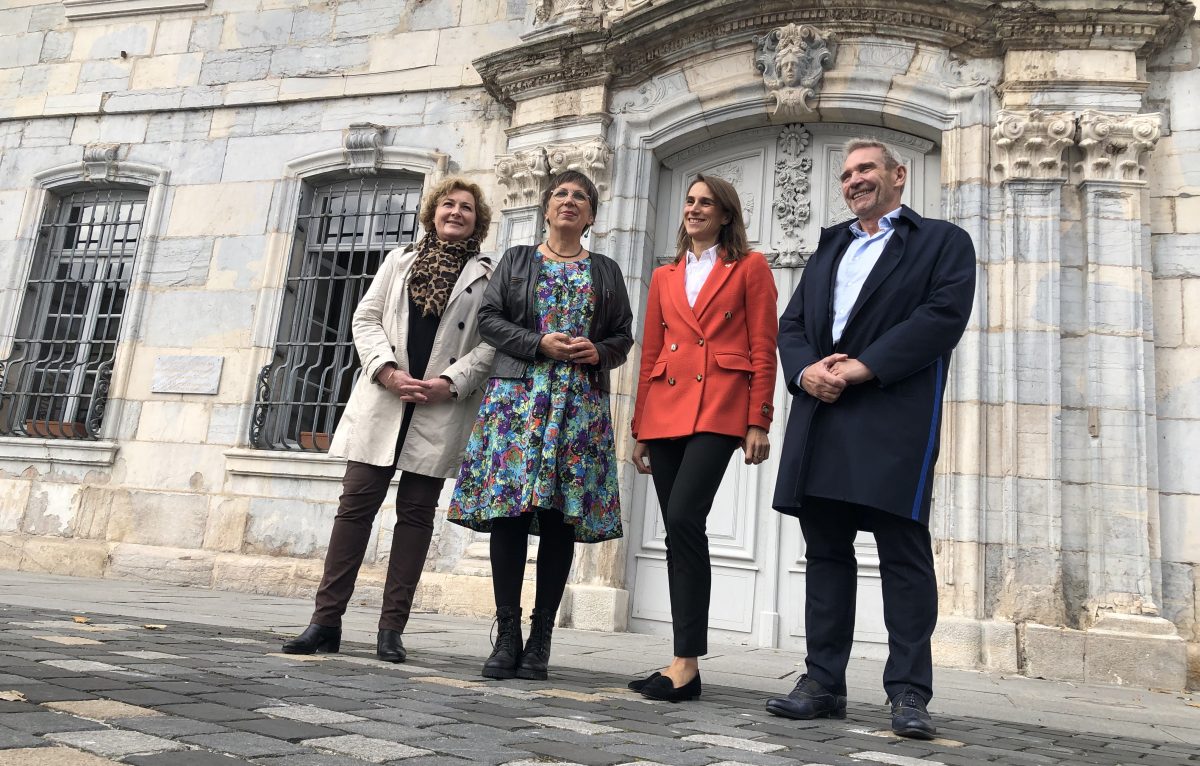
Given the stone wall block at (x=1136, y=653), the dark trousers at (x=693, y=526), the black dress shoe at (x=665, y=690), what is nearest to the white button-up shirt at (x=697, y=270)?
the dark trousers at (x=693, y=526)

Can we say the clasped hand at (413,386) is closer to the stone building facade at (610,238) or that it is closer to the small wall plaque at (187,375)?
the stone building facade at (610,238)

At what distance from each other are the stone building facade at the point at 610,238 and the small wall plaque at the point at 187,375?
0.02 metres

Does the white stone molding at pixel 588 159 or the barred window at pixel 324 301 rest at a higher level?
the white stone molding at pixel 588 159

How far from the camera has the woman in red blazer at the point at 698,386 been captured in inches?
122

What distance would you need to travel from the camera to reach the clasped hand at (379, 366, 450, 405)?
3.58 metres

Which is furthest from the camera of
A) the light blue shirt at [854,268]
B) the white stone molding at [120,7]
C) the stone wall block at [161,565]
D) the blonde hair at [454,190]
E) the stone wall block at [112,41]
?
the stone wall block at [112,41]

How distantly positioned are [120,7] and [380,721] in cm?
922

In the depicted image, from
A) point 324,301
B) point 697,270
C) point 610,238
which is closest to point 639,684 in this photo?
point 697,270

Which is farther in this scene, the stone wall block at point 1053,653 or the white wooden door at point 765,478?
the white wooden door at point 765,478

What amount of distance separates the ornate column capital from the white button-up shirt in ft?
11.7

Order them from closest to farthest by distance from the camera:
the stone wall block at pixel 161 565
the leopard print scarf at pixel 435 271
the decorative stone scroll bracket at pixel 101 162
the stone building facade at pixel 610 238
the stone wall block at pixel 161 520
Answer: the leopard print scarf at pixel 435 271, the stone building facade at pixel 610 238, the stone wall block at pixel 161 565, the stone wall block at pixel 161 520, the decorative stone scroll bracket at pixel 101 162

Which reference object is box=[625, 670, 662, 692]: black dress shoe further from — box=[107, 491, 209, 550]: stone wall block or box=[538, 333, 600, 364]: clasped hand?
box=[107, 491, 209, 550]: stone wall block

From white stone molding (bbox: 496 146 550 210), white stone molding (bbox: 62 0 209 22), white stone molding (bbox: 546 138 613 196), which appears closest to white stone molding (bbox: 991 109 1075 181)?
white stone molding (bbox: 546 138 613 196)

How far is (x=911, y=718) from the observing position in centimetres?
262
